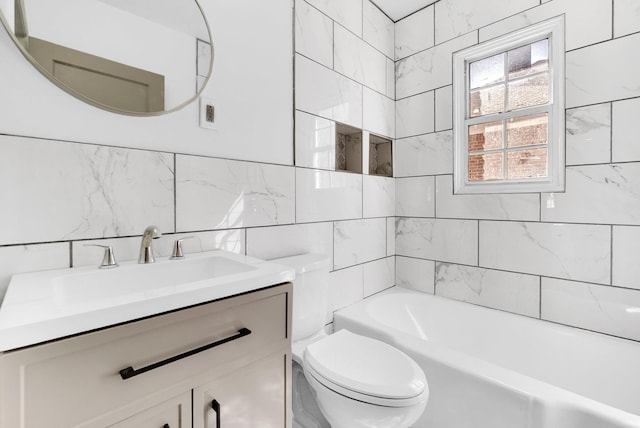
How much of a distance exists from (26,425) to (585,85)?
8.61ft

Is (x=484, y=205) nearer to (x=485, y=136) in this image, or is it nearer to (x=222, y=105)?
(x=485, y=136)

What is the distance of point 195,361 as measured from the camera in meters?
0.77

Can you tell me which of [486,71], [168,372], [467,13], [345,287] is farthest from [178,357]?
[467,13]

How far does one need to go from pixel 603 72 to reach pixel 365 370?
205cm

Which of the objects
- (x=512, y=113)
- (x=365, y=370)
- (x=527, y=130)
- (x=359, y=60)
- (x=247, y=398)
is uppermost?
(x=359, y=60)

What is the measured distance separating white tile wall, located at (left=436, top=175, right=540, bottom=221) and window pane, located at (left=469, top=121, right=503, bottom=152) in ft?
0.97

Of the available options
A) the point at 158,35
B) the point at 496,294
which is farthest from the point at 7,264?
the point at 496,294

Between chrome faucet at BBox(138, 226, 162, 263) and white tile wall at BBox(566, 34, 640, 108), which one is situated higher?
white tile wall at BBox(566, 34, 640, 108)

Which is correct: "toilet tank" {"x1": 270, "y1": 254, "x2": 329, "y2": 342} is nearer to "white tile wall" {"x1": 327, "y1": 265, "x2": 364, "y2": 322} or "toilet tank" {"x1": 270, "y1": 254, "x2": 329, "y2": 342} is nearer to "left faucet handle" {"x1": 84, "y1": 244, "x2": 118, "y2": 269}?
"white tile wall" {"x1": 327, "y1": 265, "x2": 364, "y2": 322}

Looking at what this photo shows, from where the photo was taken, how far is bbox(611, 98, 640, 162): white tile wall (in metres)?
1.57

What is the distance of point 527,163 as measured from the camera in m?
1.98

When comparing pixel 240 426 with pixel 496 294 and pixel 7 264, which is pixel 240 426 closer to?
pixel 7 264

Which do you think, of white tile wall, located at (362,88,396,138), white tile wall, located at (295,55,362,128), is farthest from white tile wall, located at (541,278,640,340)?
white tile wall, located at (295,55,362,128)

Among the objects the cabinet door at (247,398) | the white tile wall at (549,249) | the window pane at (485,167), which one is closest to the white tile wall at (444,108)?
the window pane at (485,167)
